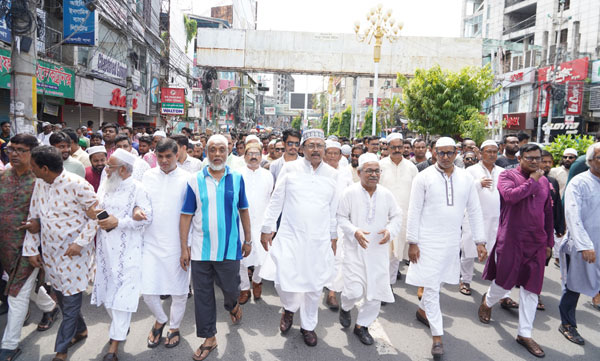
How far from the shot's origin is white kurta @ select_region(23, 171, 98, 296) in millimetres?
3412

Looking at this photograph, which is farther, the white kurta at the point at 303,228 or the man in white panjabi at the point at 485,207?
the man in white panjabi at the point at 485,207

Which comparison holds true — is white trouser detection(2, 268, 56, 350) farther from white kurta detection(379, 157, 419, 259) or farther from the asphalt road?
white kurta detection(379, 157, 419, 259)

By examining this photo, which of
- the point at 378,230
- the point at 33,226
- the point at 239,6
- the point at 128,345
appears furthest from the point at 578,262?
the point at 239,6

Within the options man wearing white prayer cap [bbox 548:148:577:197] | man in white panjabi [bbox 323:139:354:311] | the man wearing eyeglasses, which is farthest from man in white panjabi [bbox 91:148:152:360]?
man wearing white prayer cap [bbox 548:148:577:197]

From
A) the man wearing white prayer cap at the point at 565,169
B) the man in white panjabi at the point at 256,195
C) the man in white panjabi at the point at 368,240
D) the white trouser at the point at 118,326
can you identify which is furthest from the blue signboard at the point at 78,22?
the man wearing white prayer cap at the point at 565,169

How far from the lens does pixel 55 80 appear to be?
13602mm

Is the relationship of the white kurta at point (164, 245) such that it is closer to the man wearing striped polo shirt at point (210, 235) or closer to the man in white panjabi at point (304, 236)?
the man wearing striped polo shirt at point (210, 235)

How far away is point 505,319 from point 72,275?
14.2 feet

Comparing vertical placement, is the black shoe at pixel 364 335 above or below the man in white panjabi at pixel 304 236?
below

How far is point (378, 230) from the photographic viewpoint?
4141mm

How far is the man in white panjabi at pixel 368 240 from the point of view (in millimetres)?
4012

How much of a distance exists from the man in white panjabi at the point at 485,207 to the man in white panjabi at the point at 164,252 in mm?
3588

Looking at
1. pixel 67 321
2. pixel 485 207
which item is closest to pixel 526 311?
pixel 485 207

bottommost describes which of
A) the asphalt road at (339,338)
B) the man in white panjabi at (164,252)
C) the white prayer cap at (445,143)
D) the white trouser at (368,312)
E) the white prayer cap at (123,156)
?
the asphalt road at (339,338)
